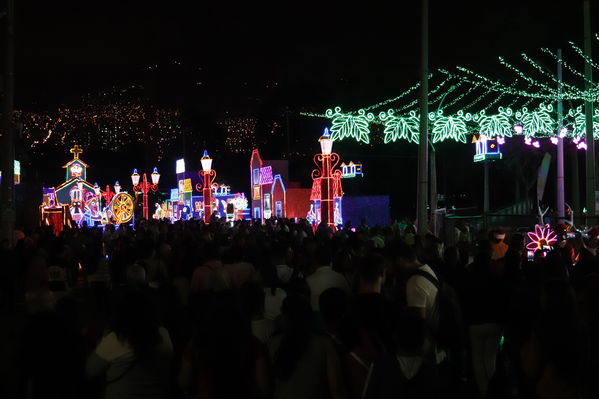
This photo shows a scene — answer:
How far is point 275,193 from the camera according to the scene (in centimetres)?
3881

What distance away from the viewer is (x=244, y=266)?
27.4ft

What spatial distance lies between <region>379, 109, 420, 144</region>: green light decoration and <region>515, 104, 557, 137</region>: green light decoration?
454cm

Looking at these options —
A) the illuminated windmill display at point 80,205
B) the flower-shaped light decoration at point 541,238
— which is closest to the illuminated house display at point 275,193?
the illuminated windmill display at point 80,205

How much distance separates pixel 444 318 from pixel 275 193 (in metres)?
32.6

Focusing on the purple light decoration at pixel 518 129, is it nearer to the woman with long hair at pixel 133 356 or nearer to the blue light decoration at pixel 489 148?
the blue light decoration at pixel 489 148

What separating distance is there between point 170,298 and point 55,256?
240 inches

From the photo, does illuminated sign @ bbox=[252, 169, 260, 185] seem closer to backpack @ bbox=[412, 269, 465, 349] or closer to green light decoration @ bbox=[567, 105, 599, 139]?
green light decoration @ bbox=[567, 105, 599, 139]

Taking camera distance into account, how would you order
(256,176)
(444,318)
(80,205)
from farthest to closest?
1. (80,205)
2. (256,176)
3. (444,318)

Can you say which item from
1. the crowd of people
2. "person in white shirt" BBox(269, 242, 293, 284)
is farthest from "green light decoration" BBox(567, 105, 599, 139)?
the crowd of people

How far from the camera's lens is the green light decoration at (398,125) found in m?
21.6

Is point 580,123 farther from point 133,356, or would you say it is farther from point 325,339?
point 133,356

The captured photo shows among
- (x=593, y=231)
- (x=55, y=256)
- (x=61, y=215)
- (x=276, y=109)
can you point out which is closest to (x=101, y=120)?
(x=276, y=109)

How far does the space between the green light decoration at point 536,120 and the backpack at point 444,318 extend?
19.1 meters

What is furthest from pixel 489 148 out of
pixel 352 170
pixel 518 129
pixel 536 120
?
pixel 352 170
